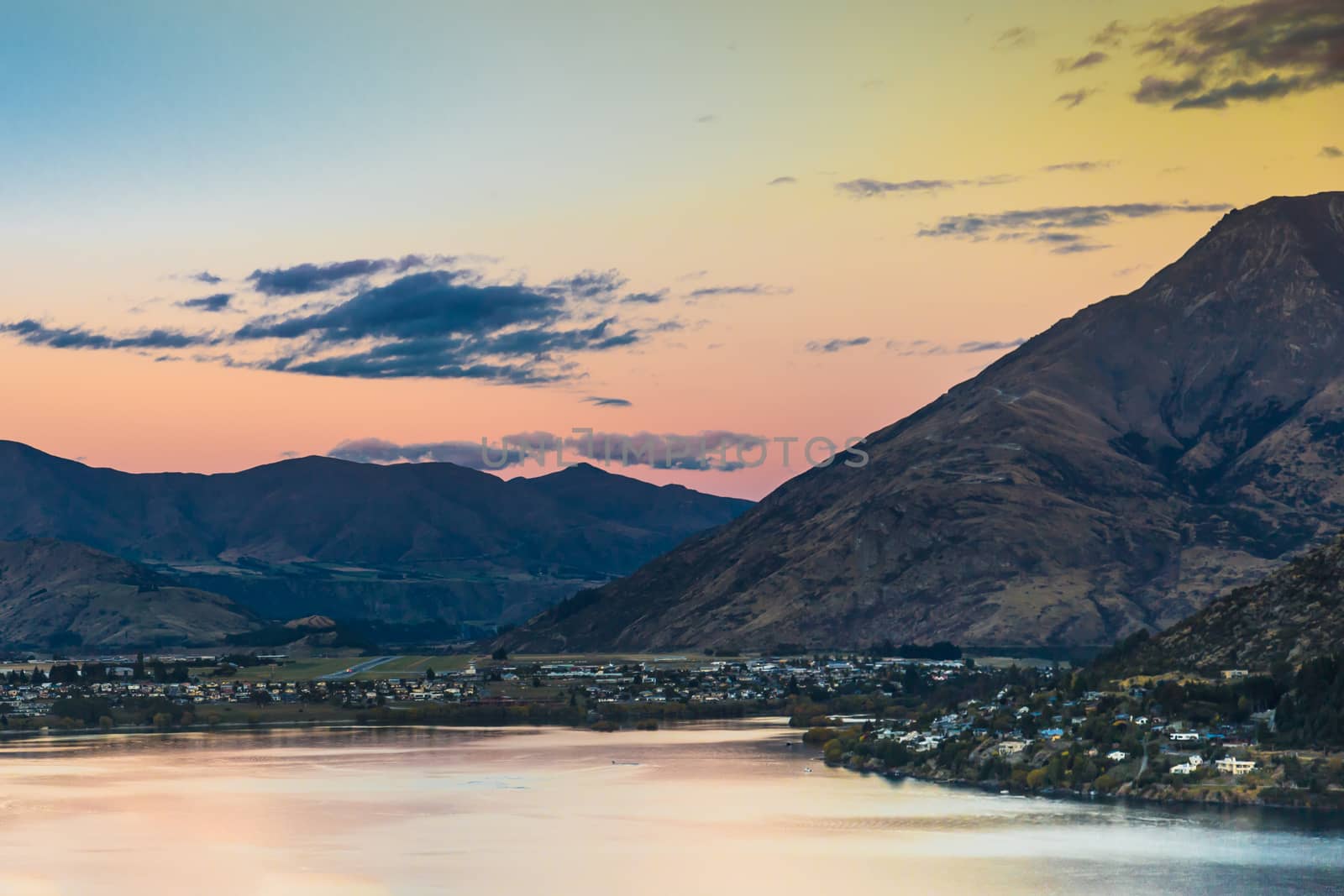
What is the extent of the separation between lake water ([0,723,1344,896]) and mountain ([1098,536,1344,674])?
27.1 metres

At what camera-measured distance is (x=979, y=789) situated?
460 feet

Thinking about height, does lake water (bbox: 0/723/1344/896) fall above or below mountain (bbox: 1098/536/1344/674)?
below

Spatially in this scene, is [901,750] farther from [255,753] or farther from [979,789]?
[255,753]

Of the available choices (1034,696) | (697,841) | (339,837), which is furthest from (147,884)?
(1034,696)

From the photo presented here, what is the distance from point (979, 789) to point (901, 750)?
1789 centimetres

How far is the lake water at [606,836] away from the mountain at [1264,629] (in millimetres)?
27127

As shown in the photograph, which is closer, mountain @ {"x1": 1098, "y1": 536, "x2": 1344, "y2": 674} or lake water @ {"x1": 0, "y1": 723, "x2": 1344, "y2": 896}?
lake water @ {"x1": 0, "y1": 723, "x2": 1344, "y2": 896}

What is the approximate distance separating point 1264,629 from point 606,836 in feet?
208

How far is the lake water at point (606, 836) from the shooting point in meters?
101

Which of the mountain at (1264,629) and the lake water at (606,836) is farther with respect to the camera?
the mountain at (1264,629)

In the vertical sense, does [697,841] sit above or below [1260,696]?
below

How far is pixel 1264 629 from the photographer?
154 meters

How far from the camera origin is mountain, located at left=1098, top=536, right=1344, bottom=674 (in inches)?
5733

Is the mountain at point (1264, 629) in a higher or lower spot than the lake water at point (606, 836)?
higher
